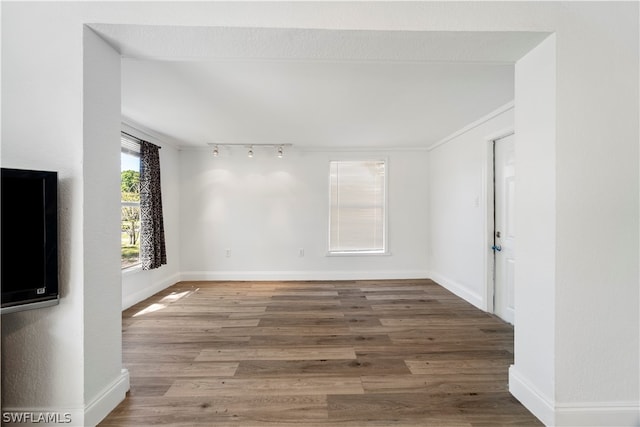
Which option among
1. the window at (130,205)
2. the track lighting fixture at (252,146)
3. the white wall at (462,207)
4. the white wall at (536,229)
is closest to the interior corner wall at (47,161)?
the window at (130,205)

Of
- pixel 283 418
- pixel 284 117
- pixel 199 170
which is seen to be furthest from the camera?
pixel 199 170

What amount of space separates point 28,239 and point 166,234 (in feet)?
10.6

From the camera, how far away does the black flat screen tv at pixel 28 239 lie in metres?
1.32

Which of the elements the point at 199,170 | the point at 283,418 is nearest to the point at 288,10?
the point at 283,418

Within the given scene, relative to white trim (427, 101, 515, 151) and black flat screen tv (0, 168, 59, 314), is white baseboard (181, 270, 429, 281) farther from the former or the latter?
black flat screen tv (0, 168, 59, 314)

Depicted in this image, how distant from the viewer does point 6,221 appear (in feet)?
4.35

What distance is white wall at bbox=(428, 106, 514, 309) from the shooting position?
3359 millimetres

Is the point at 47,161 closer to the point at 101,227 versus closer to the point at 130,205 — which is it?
the point at 101,227

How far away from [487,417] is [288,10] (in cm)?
260

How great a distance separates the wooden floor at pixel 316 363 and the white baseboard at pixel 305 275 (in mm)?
1061

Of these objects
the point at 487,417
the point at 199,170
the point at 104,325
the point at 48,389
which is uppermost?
the point at 199,170

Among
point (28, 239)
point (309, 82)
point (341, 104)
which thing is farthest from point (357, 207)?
point (28, 239)

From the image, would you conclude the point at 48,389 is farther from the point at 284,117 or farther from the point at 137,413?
the point at 284,117

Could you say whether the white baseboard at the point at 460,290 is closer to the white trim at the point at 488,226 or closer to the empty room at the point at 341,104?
the white trim at the point at 488,226
